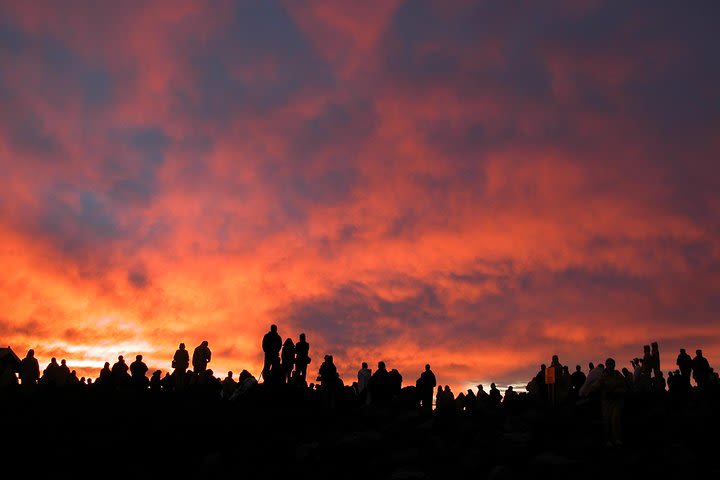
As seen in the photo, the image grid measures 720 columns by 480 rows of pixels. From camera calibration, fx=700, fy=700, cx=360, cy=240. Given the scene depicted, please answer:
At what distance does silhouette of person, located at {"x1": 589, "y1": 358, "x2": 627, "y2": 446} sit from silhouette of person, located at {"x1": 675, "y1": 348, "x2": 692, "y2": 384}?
12.3 meters

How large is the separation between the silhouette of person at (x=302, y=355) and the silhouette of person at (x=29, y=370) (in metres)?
12.0

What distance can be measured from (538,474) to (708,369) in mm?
15395

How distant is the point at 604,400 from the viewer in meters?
22.2

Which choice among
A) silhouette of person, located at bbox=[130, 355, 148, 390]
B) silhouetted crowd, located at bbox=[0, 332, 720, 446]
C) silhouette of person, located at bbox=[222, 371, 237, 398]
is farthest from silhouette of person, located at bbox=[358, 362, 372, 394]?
silhouette of person, located at bbox=[130, 355, 148, 390]

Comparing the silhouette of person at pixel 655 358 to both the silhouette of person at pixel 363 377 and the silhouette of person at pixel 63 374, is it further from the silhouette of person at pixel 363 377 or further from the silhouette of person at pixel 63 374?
the silhouette of person at pixel 63 374

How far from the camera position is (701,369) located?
32.2m

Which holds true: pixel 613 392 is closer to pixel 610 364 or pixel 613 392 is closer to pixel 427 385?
pixel 610 364

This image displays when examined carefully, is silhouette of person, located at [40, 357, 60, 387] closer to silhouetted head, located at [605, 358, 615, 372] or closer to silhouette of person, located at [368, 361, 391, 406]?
silhouette of person, located at [368, 361, 391, 406]

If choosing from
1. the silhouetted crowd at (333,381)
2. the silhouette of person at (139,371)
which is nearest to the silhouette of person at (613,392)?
the silhouetted crowd at (333,381)

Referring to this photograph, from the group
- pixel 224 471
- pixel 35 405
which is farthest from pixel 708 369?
pixel 35 405

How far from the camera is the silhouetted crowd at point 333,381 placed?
30.4 meters

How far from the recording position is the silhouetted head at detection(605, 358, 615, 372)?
2206cm

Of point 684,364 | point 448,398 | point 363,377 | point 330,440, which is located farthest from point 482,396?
point 330,440

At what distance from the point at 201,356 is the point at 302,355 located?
16.4ft
